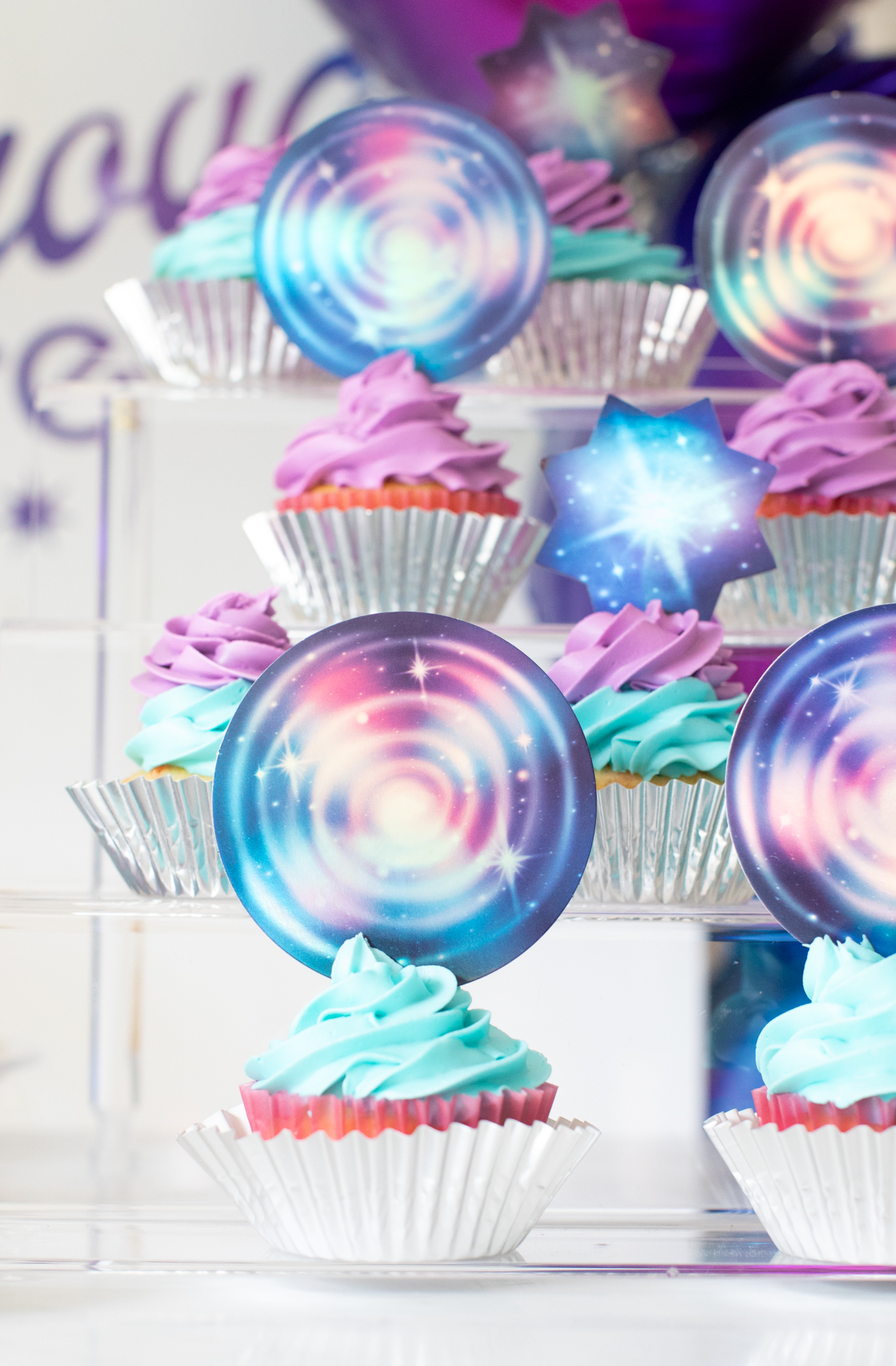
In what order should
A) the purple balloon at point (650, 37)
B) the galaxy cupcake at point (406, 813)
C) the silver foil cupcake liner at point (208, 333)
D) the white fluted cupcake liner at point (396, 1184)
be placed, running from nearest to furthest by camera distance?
the white fluted cupcake liner at point (396, 1184) → the galaxy cupcake at point (406, 813) → the silver foil cupcake liner at point (208, 333) → the purple balloon at point (650, 37)

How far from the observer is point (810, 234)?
6.81ft

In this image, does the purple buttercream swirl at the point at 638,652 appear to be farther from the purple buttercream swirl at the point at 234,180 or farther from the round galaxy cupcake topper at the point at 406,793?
the purple buttercream swirl at the point at 234,180

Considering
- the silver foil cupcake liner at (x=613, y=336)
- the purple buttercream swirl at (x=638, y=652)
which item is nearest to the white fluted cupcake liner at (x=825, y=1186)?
the purple buttercream swirl at (x=638, y=652)

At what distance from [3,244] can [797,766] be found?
7.00 ft

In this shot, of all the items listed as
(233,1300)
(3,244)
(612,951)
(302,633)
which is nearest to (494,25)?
(3,244)

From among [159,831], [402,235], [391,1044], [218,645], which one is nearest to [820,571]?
[402,235]

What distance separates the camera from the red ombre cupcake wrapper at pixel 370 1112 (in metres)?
1.16

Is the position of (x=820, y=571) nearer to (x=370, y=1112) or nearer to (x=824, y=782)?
(x=824, y=782)

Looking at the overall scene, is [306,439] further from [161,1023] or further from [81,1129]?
[81,1129]

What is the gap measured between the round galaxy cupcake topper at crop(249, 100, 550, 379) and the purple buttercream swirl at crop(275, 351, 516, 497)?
3.0 inches

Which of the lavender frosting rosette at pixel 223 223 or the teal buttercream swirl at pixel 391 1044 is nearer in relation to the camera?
the teal buttercream swirl at pixel 391 1044

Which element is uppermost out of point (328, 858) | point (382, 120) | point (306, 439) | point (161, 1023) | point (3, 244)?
point (3, 244)

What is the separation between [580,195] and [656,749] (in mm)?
1109

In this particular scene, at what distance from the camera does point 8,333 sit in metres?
2.81
